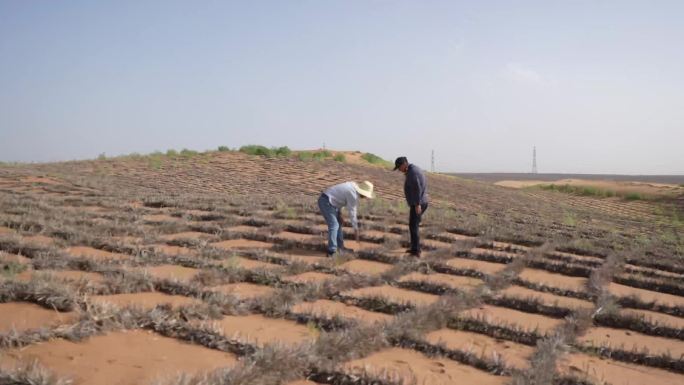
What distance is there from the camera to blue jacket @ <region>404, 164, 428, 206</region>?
668 cm

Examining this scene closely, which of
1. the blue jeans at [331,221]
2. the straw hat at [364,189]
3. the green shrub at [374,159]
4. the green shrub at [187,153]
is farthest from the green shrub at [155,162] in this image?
the straw hat at [364,189]

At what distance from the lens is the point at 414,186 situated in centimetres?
668

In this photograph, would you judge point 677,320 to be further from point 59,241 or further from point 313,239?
point 59,241

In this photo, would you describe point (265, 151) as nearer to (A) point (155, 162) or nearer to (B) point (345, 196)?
(A) point (155, 162)

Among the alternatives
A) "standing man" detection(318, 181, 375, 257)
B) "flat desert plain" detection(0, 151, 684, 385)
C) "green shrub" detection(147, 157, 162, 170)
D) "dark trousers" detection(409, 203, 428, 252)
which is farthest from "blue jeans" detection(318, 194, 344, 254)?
"green shrub" detection(147, 157, 162, 170)

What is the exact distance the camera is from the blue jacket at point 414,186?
668 centimetres

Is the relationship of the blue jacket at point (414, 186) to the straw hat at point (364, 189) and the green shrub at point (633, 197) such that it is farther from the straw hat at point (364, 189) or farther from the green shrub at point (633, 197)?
the green shrub at point (633, 197)

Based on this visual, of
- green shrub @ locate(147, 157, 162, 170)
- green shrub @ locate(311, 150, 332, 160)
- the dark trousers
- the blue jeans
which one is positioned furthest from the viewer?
green shrub @ locate(311, 150, 332, 160)

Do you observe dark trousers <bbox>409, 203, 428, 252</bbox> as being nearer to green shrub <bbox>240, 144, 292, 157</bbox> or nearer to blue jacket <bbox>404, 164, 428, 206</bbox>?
blue jacket <bbox>404, 164, 428, 206</bbox>

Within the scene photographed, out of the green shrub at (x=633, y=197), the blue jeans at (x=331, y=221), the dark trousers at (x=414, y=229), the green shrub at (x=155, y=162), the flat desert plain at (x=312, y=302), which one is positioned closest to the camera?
the flat desert plain at (x=312, y=302)

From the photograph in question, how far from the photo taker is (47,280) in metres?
4.05

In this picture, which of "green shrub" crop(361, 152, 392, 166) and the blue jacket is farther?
"green shrub" crop(361, 152, 392, 166)

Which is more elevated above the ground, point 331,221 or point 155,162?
point 155,162

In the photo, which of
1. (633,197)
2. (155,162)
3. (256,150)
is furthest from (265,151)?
(633,197)
